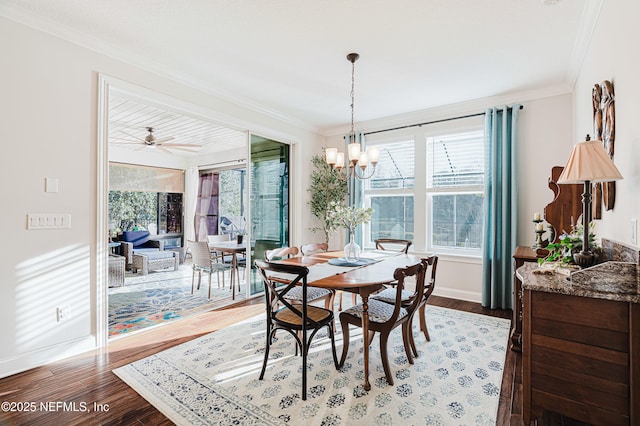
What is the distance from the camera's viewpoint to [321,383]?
7.21ft

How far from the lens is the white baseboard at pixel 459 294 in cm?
417

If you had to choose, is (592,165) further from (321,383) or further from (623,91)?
(321,383)

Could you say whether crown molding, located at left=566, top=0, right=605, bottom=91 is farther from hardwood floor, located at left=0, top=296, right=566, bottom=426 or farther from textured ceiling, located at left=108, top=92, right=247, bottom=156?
textured ceiling, located at left=108, top=92, right=247, bottom=156

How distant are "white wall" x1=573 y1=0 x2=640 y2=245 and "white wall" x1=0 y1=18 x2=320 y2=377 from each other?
374 cm

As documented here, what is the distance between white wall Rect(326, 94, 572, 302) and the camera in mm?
3656

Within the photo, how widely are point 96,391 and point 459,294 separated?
13.4 ft

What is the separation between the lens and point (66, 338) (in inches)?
102

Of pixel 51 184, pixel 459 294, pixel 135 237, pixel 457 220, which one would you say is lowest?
pixel 459 294

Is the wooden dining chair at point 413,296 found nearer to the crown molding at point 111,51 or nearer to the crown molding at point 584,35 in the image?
the crown molding at point 584,35

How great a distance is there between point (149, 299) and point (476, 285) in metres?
4.53

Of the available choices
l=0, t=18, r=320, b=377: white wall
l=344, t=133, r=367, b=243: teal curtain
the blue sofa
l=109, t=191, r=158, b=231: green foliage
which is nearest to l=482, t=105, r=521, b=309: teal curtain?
l=344, t=133, r=367, b=243: teal curtain

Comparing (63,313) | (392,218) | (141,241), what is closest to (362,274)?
(63,313)

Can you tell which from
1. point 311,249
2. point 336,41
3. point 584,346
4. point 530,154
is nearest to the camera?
point 584,346

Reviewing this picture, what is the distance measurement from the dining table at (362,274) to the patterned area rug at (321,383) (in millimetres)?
253
